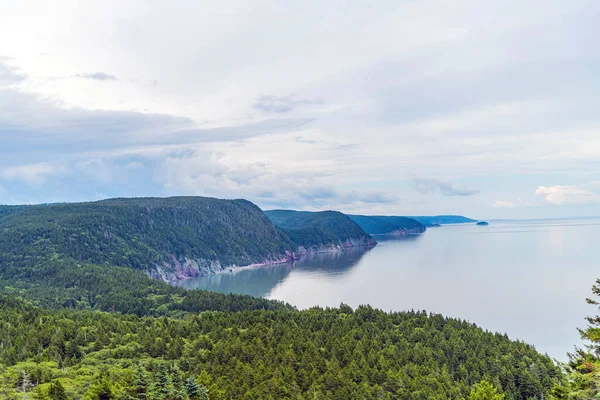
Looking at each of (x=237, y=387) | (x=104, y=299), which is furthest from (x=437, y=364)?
(x=104, y=299)

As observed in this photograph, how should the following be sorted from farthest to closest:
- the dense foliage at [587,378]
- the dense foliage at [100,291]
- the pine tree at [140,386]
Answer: the dense foliage at [100,291] < the pine tree at [140,386] < the dense foliage at [587,378]

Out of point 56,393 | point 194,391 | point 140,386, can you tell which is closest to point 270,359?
point 194,391

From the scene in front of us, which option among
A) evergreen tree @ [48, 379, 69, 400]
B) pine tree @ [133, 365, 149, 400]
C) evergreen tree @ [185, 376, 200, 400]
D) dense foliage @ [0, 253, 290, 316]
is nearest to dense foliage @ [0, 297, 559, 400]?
pine tree @ [133, 365, 149, 400]

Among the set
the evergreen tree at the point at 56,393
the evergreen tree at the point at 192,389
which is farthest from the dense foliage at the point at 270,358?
the evergreen tree at the point at 192,389

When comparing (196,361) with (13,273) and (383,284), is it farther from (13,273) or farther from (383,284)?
(13,273)

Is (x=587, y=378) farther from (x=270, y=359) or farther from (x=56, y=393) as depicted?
(x=270, y=359)

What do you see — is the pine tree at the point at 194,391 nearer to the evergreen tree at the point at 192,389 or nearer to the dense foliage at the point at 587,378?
the evergreen tree at the point at 192,389

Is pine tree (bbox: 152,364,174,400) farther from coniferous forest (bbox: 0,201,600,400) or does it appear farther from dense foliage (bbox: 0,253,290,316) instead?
dense foliage (bbox: 0,253,290,316)

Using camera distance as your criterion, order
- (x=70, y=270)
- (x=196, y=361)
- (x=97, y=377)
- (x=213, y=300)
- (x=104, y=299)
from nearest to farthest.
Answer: (x=97, y=377), (x=196, y=361), (x=213, y=300), (x=104, y=299), (x=70, y=270)
